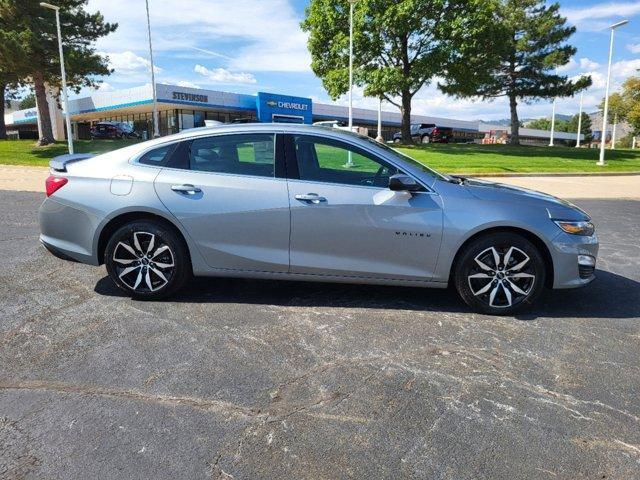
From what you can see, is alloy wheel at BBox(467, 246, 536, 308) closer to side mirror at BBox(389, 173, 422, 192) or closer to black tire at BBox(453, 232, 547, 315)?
black tire at BBox(453, 232, 547, 315)

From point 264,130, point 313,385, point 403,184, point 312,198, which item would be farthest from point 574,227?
point 264,130

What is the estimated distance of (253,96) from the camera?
51.6 meters

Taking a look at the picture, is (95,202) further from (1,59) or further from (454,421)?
(1,59)

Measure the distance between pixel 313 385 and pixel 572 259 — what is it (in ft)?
8.39

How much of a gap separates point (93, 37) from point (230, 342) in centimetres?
3012

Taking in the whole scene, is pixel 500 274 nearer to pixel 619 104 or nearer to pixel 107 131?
pixel 107 131

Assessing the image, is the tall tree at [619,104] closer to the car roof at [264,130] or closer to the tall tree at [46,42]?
the tall tree at [46,42]

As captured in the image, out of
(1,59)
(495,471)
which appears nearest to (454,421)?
(495,471)

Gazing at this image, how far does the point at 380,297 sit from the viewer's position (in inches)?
188

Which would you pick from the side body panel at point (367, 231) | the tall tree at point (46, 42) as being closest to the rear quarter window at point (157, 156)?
the side body panel at point (367, 231)

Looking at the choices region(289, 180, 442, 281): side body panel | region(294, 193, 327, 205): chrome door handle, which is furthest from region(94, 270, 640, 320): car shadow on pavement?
region(294, 193, 327, 205): chrome door handle

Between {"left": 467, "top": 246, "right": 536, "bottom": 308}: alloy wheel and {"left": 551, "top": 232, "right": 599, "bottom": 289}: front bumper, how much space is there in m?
0.22

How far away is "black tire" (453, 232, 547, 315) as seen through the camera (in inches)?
165

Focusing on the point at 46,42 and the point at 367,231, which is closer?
the point at 367,231
